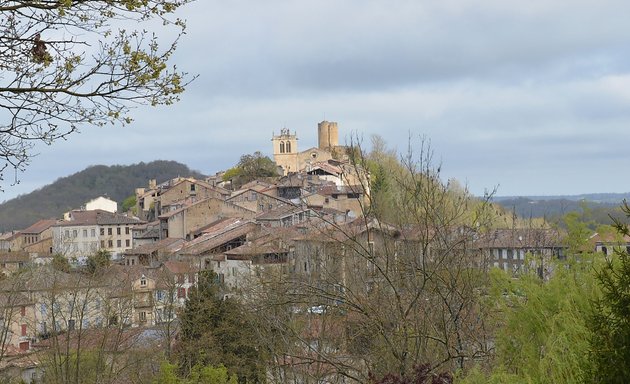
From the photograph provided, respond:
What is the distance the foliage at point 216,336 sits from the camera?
18609 mm

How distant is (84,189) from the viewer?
110250mm

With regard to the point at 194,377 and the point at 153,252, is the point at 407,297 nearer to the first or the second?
the point at 194,377

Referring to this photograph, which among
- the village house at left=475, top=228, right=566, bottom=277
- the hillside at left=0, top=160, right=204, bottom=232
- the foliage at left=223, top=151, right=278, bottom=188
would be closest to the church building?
the hillside at left=0, top=160, right=204, bottom=232

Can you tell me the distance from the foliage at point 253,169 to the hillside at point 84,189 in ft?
88.8

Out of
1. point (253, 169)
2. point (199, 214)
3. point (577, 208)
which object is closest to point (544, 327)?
point (577, 208)

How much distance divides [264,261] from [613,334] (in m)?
22.3

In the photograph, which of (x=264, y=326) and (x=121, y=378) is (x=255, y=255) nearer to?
(x=121, y=378)

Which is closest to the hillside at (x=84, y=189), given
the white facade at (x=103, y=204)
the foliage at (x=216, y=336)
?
the white facade at (x=103, y=204)

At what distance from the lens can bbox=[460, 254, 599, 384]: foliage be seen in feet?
13.3

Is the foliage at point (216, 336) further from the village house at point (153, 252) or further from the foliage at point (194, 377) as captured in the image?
the village house at point (153, 252)

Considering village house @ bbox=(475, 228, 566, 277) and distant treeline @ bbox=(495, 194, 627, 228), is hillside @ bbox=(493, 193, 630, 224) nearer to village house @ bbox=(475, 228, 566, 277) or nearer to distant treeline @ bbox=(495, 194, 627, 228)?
distant treeline @ bbox=(495, 194, 627, 228)

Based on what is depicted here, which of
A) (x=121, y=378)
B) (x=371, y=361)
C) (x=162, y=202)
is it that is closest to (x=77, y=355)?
(x=121, y=378)

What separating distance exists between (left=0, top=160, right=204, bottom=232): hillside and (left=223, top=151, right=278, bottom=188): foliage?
1065 inches

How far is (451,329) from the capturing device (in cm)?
942
